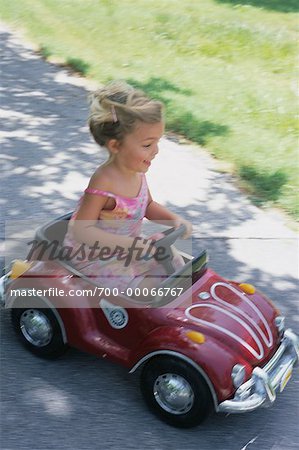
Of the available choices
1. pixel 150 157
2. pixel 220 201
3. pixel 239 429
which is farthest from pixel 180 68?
pixel 239 429

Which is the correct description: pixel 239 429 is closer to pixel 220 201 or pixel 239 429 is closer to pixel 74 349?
pixel 74 349

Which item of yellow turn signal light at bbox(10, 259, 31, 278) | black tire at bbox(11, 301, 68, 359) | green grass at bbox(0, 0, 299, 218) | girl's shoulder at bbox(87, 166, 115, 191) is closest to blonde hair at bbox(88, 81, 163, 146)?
girl's shoulder at bbox(87, 166, 115, 191)

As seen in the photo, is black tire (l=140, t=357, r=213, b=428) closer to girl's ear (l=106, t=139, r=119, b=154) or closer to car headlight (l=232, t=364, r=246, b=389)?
car headlight (l=232, t=364, r=246, b=389)

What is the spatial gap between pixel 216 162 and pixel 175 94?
145 centimetres

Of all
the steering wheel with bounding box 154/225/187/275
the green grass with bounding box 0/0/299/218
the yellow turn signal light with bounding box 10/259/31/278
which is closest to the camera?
the steering wheel with bounding box 154/225/187/275

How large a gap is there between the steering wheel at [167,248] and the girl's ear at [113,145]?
499 millimetres

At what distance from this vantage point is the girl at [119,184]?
3221mm

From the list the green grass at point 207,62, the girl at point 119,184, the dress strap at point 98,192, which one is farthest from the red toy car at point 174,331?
the green grass at point 207,62

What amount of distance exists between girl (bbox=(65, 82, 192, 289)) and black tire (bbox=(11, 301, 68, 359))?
32cm

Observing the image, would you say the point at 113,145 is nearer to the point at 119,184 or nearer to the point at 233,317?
the point at 119,184

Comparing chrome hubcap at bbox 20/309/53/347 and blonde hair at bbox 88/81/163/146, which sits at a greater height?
blonde hair at bbox 88/81/163/146

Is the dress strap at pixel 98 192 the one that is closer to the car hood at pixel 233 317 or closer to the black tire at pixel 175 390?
the car hood at pixel 233 317

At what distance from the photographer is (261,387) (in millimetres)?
3010

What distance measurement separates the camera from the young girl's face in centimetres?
323
